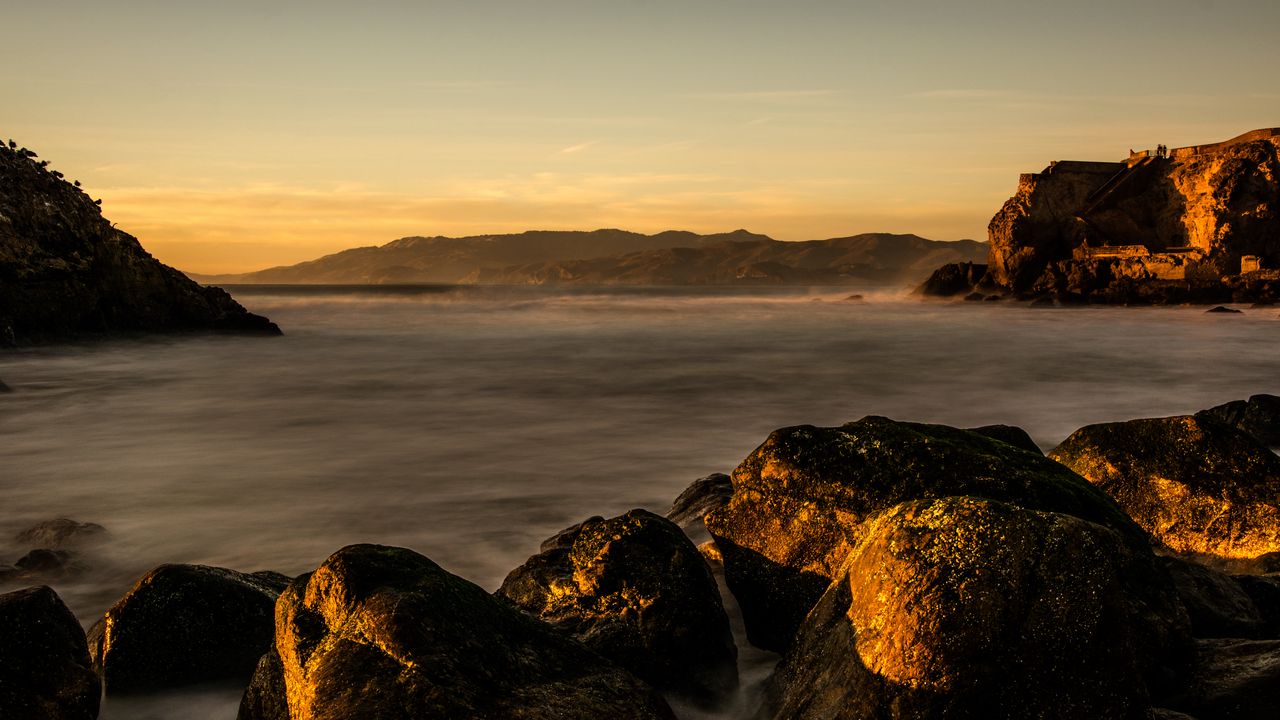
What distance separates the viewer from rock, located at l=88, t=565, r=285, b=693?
13.8ft

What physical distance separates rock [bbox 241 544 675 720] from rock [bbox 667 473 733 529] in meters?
3.13

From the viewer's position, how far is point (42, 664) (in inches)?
143

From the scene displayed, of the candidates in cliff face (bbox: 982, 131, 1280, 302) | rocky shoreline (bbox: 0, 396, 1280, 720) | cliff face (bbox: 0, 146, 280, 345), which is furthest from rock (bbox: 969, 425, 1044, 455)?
cliff face (bbox: 982, 131, 1280, 302)

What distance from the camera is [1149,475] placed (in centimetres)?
559

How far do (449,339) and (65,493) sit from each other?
2377cm

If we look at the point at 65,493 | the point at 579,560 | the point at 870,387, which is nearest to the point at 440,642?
the point at 579,560

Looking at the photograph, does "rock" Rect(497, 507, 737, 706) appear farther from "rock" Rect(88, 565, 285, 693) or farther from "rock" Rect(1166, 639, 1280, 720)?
"rock" Rect(1166, 639, 1280, 720)

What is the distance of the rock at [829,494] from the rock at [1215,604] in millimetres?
269

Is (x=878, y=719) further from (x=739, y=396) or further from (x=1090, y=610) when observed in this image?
(x=739, y=396)

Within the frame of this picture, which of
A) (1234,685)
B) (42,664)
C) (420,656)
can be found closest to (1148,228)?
(1234,685)

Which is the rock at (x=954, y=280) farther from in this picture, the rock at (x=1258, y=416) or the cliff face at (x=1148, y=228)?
the rock at (x=1258, y=416)

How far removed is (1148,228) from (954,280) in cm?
1142

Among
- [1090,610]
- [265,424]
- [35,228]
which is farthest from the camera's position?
[35,228]

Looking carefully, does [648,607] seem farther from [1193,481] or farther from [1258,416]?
[1258,416]
